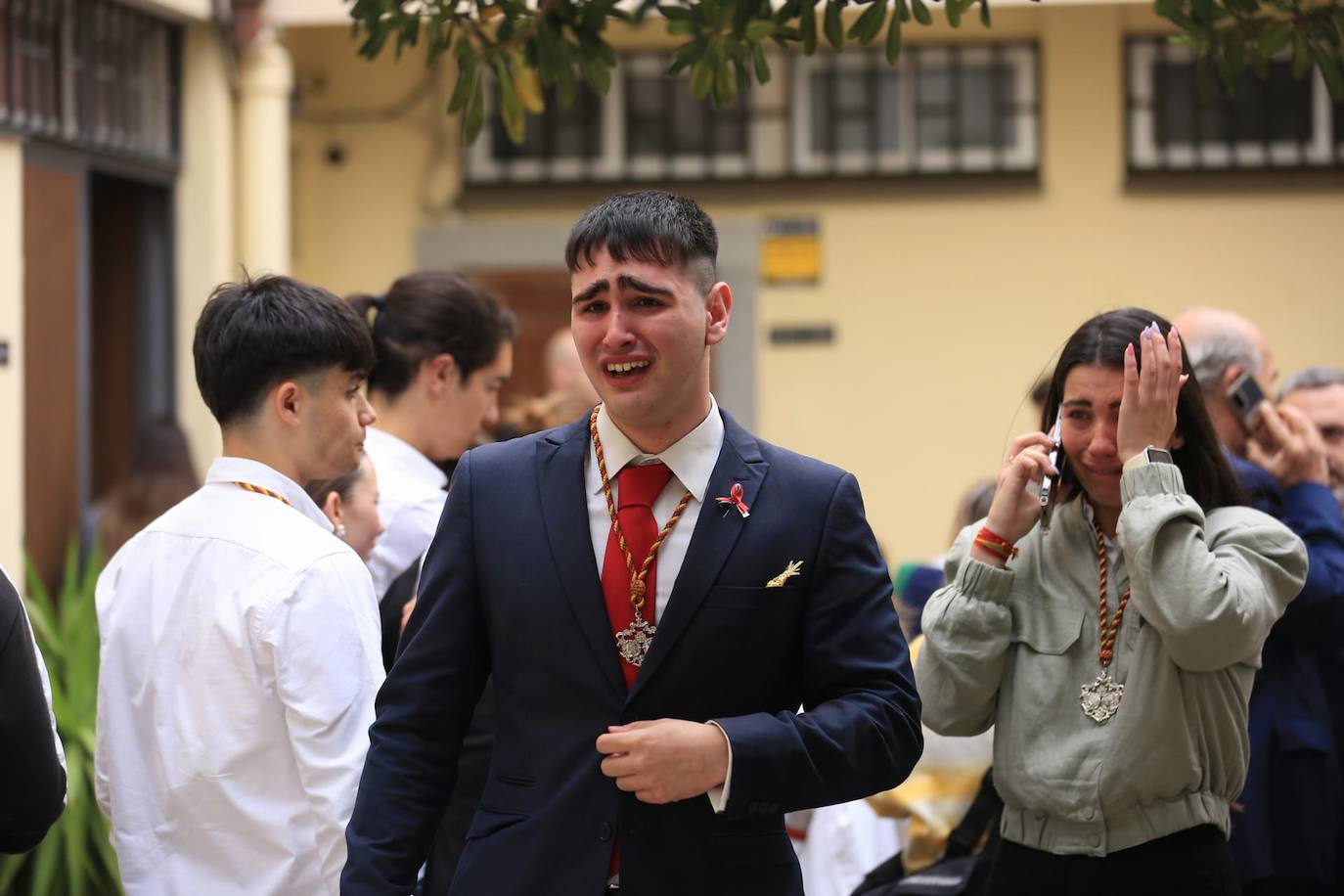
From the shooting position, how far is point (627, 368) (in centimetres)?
263

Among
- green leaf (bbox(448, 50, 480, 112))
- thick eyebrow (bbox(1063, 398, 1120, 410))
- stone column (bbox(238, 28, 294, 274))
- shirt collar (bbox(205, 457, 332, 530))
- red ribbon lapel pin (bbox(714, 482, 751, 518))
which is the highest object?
stone column (bbox(238, 28, 294, 274))

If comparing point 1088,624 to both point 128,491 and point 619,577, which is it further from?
point 128,491

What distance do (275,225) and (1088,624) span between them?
6854mm

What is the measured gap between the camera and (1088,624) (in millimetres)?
3279

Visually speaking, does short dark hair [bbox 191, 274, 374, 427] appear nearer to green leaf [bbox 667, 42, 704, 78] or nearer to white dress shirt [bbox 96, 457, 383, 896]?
white dress shirt [bbox 96, 457, 383, 896]

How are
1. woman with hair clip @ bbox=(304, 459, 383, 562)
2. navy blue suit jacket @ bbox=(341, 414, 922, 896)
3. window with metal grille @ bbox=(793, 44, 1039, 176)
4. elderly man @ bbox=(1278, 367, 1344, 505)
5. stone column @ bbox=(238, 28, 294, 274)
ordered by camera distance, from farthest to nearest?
window with metal grille @ bbox=(793, 44, 1039, 176)
stone column @ bbox=(238, 28, 294, 274)
elderly man @ bbox=(1278, 367, 1344, 505)
woman with hair clip @ bbox=(304, 459, 383, 562)
navy blue suit jacket @ bbox=(341, 414, 922, 896)

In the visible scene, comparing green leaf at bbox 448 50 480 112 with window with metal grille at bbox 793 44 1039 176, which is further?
window with metal grille at bbox 793 44 1039 176

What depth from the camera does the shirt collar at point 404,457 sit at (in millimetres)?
4105

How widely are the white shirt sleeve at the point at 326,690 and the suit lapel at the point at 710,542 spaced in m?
0.70

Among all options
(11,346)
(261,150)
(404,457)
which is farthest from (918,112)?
(404,457)

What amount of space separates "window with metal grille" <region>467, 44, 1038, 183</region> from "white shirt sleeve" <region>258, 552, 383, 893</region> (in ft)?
23.5

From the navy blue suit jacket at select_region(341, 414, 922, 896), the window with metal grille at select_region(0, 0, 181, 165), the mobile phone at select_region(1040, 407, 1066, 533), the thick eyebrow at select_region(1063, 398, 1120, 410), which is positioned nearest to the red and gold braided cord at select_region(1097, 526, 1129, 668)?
the mobile phone at select_region(1040, 407, 1066, 533)

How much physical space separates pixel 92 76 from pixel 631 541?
6.64m

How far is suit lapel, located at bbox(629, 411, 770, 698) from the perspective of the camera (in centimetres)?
254
